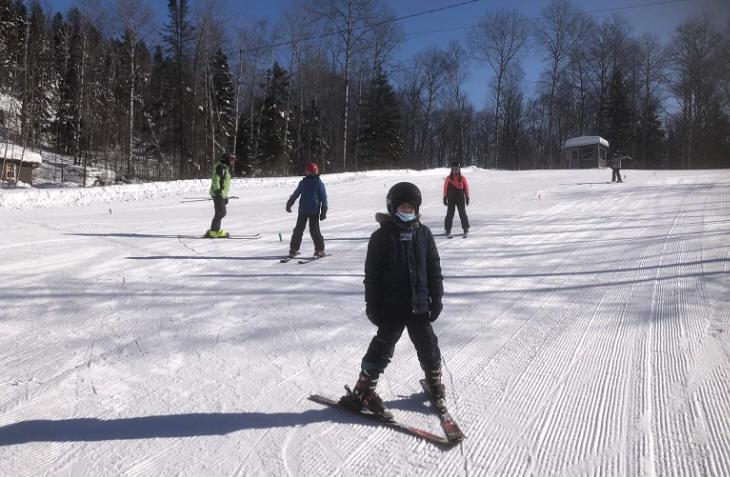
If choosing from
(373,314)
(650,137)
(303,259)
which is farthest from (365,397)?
(650,137)

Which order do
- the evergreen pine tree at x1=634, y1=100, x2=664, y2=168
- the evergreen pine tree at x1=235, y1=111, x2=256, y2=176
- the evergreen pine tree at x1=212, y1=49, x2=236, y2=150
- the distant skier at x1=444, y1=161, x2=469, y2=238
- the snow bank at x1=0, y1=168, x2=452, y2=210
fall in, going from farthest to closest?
the evergreen pine tree at x1=634, y1=100, x2=664, y2=168
the evergreen pine tree at x1=235, y1=111, x2=256, y2=176
the evergreen pine tree at x1=212, y1=49, x2=236, y2=150
the snow bank at x1=0, y1=168, x2=452, y2=210
the distant skier at x1=444, y1=161, x2=469, y2=238

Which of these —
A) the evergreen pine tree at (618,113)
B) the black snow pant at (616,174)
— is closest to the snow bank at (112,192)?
the black snow pant at (616,174)

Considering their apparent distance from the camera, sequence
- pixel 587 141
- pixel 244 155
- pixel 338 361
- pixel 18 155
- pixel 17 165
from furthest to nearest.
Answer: pixel 587 141 → pixel 244 155 → pixel 17 165 → pixel 18 155 → pixel 338 361

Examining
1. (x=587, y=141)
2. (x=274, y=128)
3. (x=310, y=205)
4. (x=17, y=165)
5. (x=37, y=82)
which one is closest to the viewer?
(x=310, y=205)

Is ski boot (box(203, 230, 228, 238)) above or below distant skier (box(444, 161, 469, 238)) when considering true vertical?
below

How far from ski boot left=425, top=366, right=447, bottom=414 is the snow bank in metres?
16.8

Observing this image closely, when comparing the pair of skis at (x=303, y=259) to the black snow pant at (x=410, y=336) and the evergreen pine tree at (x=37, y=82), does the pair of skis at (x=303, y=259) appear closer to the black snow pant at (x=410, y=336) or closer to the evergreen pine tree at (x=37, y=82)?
the black snow pant at (x=410, y=336)

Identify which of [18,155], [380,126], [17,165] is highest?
[380,126]

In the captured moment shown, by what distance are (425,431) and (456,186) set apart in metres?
7.74

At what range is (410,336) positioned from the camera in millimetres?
2971

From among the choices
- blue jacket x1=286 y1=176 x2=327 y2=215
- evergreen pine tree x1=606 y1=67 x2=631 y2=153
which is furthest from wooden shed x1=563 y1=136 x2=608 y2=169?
blue jacket x1=286 y1=176 x2=327 y2=215

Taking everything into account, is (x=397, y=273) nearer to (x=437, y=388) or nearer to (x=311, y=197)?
(x=437, y=388)

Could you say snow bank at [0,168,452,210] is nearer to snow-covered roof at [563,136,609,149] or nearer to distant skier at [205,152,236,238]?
distant skier at [205,152,236,238]

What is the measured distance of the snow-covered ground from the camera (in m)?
2.60
